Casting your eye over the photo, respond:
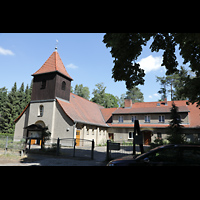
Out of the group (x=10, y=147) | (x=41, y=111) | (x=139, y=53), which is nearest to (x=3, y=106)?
(x=41, y=111)

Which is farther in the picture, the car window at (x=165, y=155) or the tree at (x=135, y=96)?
the tree at (x=135, y=96)

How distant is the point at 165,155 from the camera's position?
18.1ft

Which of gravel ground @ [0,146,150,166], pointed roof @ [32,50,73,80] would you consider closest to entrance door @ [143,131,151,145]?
pointed roof @ [32,50,73,80]

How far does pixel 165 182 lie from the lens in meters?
1.42

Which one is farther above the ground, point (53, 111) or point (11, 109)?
point (11, 109)

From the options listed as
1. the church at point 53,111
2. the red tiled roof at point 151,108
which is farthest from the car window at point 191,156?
the red tiled roof at point 151,108

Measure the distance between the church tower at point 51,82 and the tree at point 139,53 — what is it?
17.2 meters

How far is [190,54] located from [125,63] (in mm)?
3582

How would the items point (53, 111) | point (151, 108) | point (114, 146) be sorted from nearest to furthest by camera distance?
point (114, 146) → point (53, 111) → point (151, 108)

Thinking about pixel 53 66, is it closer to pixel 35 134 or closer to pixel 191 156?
pixel 35 134

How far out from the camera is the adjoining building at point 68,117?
2430cm

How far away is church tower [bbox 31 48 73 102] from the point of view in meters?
25.6

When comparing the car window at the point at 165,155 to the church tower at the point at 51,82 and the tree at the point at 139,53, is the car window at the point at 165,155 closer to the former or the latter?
the tree at the point at 139,53

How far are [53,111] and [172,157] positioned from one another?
21360 millimetres
